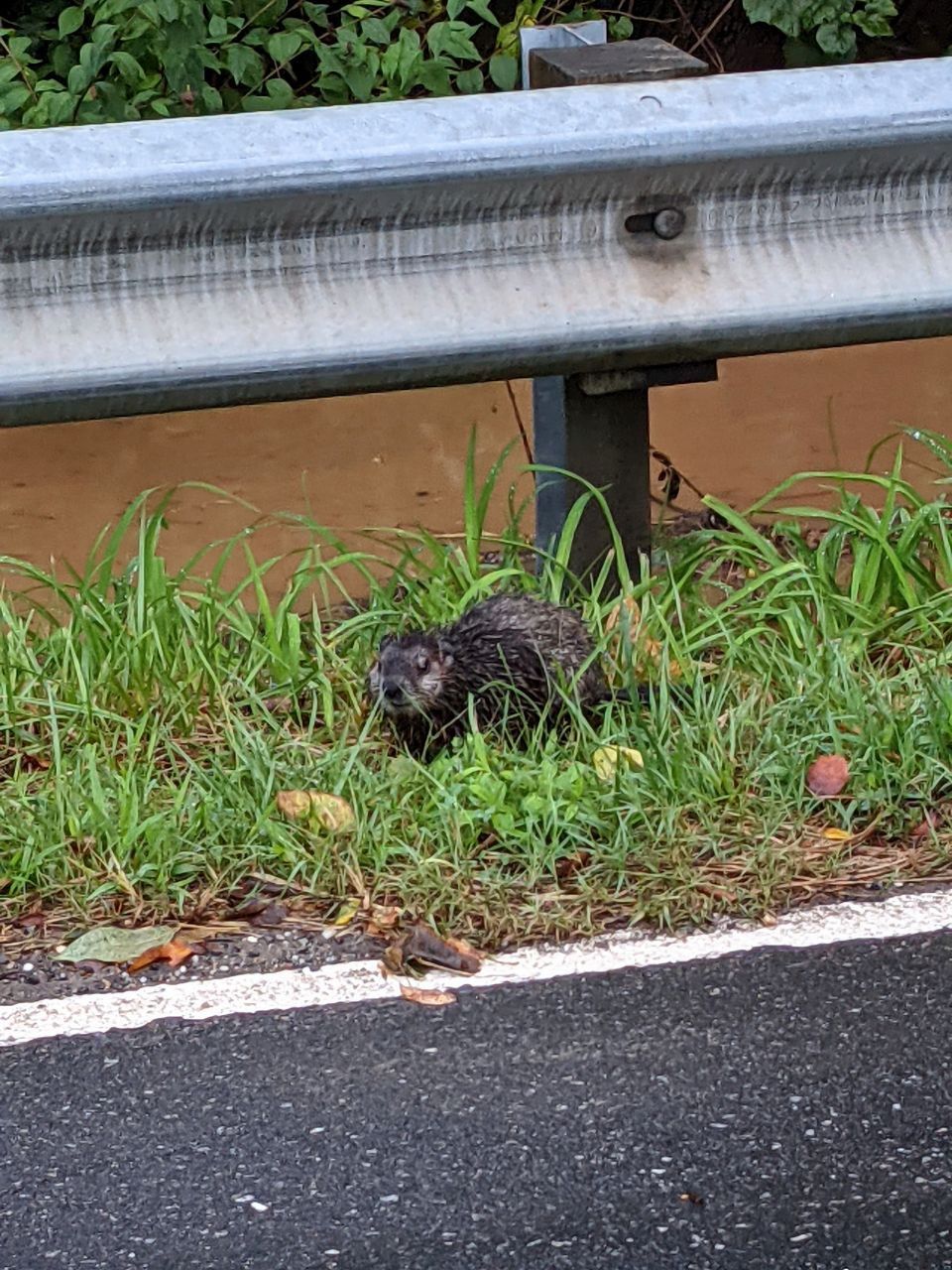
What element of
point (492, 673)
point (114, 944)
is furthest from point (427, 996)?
point (492, 673)

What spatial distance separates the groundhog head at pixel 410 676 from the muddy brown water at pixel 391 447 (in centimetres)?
232

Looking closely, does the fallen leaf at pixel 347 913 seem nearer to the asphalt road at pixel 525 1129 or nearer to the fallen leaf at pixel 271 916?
the fallen leaf at pixel 271 916

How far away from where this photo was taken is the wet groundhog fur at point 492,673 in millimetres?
4008

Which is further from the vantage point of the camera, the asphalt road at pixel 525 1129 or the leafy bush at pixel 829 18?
the leafy bush at pixel 829 18

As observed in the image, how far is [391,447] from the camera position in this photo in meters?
6.87

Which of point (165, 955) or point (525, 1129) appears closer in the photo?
point (525, 1129)

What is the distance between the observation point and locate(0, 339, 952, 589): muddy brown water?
21.5 feet

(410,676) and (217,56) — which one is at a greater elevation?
(217,56)

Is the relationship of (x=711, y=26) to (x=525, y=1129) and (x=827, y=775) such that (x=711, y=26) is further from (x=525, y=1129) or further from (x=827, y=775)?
(x=525, y=1129)

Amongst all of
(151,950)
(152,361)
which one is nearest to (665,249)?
(152,361)

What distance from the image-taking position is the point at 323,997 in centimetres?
307

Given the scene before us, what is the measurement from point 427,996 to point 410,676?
1035 mm

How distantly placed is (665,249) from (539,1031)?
115cm

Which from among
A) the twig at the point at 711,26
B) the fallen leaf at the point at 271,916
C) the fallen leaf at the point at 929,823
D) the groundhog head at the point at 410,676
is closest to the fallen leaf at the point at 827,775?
the fallen leaf at the point at 929,823
